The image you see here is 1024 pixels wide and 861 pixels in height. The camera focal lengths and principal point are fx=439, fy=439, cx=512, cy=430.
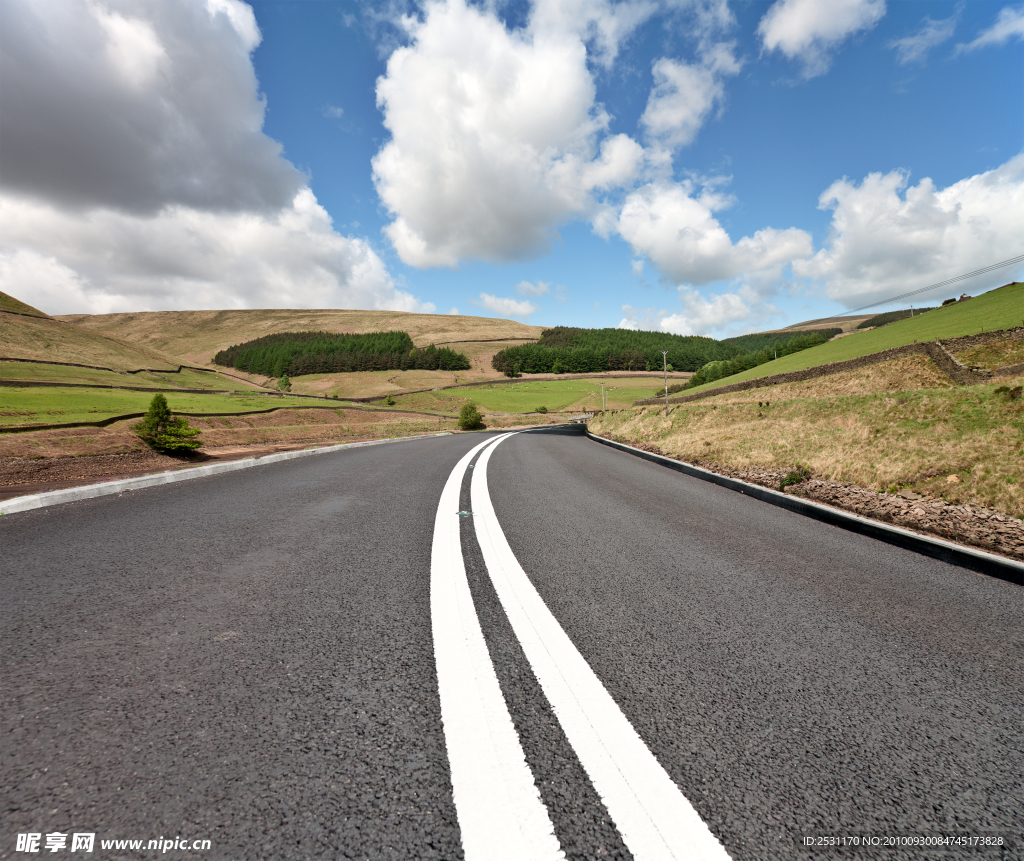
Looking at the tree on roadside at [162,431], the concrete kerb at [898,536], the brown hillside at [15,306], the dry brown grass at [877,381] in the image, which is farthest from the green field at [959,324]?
the brown hillside at [15,306]

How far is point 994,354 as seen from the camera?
74.7 feet

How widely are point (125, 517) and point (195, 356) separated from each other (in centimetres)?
22834

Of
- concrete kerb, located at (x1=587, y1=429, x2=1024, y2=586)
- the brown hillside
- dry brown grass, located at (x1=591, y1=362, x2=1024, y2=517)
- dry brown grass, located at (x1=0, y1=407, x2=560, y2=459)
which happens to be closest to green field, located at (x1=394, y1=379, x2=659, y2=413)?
dry brown grass, located at (x1=0, y1=407, x2=560, y2=459)

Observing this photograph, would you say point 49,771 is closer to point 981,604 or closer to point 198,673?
point 198,673

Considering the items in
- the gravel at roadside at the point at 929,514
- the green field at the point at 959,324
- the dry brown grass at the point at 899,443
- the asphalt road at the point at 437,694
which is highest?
the green field at the point at 959,324

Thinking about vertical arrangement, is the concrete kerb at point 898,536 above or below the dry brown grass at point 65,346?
below

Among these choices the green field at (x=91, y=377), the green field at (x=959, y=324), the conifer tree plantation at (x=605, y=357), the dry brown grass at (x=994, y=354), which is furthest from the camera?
the conifer tree plantation at (x=605, y=357)

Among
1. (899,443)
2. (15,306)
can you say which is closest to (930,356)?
(899,443)

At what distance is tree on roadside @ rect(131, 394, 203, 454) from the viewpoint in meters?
15.8

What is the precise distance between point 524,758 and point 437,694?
0.57 metres

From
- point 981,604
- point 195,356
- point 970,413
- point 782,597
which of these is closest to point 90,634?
point 782,597

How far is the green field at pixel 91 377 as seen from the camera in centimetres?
5890

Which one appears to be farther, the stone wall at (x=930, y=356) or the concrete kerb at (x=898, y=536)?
the stone wall at (x=930, y=356)

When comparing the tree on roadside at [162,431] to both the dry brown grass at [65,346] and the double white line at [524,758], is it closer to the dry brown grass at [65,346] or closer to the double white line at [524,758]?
the double white line at [524,758]
